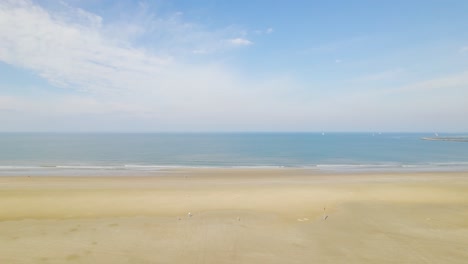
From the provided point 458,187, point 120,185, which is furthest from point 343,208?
point 120,185

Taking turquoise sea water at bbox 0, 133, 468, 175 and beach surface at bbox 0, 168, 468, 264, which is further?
turquoise sea water at bbox 0, 133, 468, 175

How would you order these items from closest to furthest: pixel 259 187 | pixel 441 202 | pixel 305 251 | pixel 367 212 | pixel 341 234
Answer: pixel 305 251
pixel 341 234
pixel 367 212
pixel 441 202
pixel 259 187

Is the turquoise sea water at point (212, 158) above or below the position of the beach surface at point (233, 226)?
below

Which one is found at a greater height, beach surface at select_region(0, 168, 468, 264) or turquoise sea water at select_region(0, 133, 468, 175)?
beach surface at select_region(0, 168, 468, 264)

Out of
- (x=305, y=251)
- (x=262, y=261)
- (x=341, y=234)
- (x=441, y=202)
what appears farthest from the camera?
(x=441, y=202)

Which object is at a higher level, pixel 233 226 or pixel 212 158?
pixel 233 226

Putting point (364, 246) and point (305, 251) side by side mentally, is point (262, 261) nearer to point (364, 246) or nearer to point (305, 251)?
point (305, 251)

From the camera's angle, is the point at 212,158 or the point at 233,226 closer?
the point at 233,226

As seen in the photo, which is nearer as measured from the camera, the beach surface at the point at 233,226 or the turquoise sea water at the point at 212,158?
the beach surface at the point at 233,226
